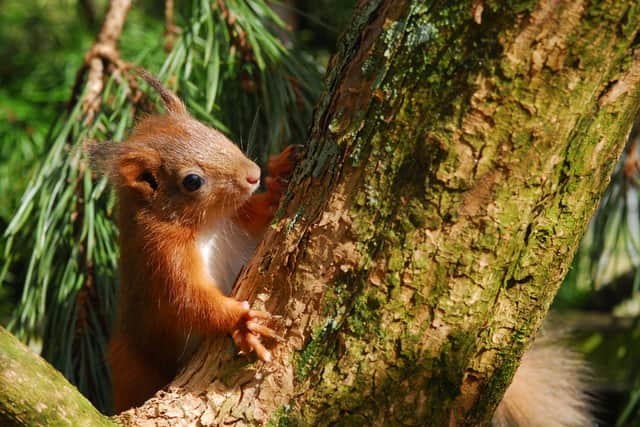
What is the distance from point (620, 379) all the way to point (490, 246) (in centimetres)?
224

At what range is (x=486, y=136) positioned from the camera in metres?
1.17

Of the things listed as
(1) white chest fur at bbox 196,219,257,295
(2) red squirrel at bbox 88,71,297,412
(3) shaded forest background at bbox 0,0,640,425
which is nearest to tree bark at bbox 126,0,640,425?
(2) red squirrel at bbox 88,71,297,412

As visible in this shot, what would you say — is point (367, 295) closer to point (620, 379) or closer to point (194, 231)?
point (194, 231)

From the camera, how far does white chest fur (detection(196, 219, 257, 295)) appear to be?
6.88ft

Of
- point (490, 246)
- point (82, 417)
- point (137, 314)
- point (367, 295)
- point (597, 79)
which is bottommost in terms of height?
point (137, 314)

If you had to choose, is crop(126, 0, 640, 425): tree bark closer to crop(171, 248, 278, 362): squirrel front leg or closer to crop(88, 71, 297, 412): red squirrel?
crop(171, 248, 278, 362): squirrel front leg

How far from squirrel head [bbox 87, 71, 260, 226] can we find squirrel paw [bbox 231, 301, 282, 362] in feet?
2.38

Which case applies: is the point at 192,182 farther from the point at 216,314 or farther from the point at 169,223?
the point at 216,314

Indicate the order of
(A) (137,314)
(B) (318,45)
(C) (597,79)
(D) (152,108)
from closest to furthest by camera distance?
1. (C) (597,79)
2. (A) (137,314)
3. (D) (152,108)
4. (B) (318,45)

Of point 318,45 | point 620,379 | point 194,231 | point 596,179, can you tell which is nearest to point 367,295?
point 596,179

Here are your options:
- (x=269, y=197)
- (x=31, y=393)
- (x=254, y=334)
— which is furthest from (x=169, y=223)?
(x=31, y=393)

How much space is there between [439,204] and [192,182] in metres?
1.04

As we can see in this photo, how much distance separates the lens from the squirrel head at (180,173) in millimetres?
2086

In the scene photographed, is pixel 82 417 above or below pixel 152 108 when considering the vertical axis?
below
